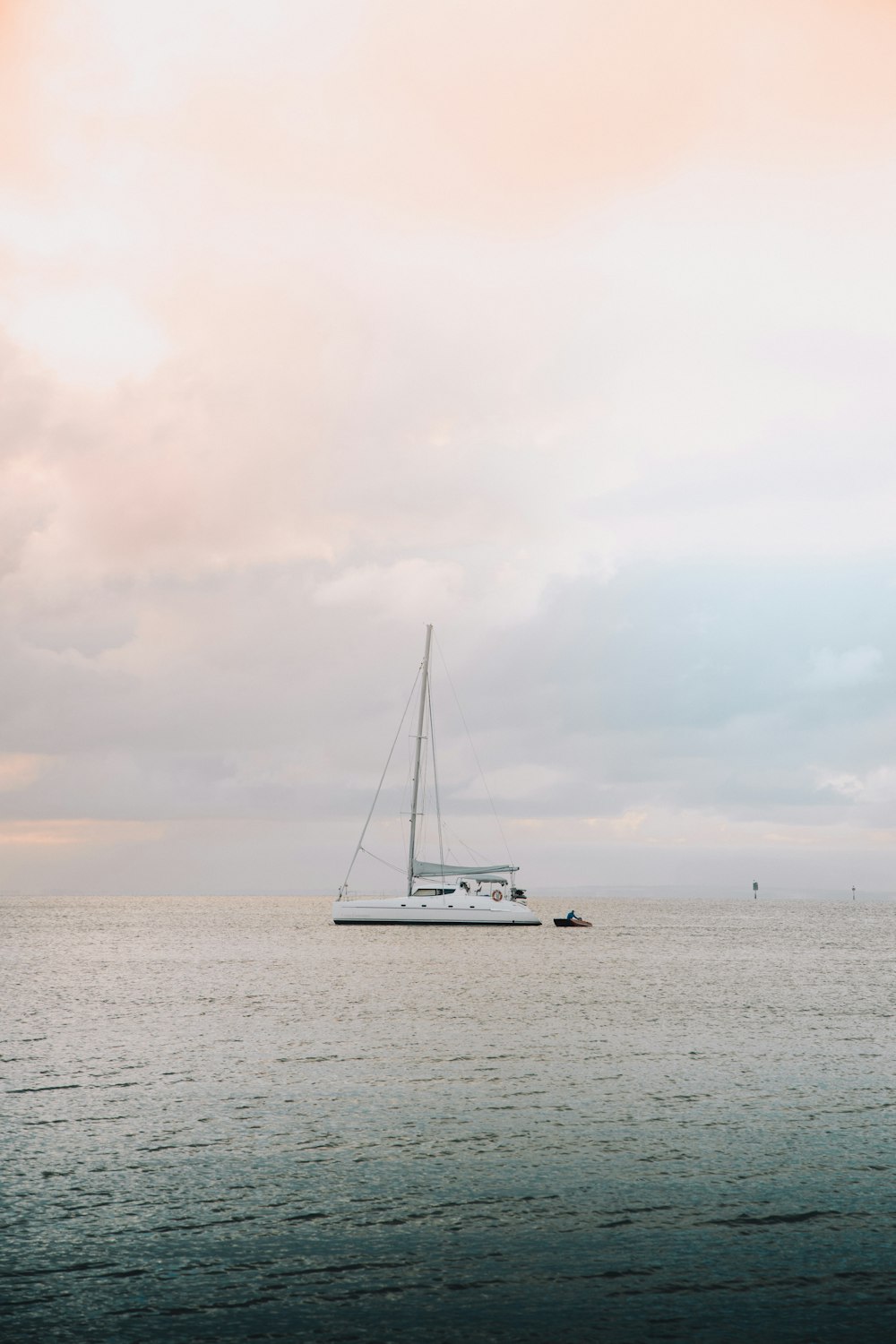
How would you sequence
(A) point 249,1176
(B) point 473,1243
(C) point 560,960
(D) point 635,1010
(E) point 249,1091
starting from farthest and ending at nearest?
(C) point 560,960 → (D) point 635,1010 → (E) point 249,1091 → (A) point 249,1176 → (B) point 473,1243

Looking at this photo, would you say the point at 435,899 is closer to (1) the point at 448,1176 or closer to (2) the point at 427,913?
(2) the point at 427,913

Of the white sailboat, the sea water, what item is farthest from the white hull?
the sea water

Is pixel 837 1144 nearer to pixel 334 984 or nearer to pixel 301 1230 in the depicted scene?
pixel 301 1230

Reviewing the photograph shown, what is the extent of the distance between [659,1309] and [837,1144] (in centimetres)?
1438

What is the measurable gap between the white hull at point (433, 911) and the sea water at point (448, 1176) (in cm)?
6702

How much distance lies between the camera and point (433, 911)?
13275 centimetres

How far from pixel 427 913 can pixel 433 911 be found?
2.67ft

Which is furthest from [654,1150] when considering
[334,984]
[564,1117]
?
[334,984]

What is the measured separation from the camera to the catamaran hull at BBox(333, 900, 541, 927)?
132750 millimetres

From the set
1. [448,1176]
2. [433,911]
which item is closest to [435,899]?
[433,911]

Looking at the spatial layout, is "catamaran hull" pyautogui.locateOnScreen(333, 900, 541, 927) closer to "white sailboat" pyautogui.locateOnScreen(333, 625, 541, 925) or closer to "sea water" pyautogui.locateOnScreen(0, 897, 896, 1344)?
"white sailboat" pyautogui.locateOnScreen(333, 625, 541, 925)

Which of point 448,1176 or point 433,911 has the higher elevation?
point 433,911

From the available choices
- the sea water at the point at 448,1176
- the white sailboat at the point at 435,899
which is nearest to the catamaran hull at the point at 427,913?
the white sailboat at the point at 435,899

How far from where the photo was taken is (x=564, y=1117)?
34969 millimetres
